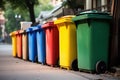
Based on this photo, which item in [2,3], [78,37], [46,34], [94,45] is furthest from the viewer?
[2,3]

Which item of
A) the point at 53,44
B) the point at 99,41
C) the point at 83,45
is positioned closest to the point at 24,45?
the point at 53,44

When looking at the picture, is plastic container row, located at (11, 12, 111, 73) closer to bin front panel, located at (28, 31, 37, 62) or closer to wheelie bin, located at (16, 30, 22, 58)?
bin front panel, located at (28, 31, 37, 62)

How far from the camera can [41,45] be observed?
14820 mm

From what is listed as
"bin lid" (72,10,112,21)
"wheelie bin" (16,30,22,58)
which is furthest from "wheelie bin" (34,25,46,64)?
"wheelie bin" (16,30,22,58)

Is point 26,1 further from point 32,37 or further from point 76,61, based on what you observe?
point 76,61

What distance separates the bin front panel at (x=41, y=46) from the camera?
14530mm

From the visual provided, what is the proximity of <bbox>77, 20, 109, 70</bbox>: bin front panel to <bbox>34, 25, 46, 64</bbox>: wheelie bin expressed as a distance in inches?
149

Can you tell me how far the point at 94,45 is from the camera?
411 inches

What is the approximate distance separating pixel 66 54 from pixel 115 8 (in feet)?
5.98

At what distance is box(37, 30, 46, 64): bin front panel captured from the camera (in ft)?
47.7

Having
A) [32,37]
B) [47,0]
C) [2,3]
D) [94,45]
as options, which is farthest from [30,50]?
[47,0]

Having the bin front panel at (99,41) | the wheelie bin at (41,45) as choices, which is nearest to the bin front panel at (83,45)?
the bin front panel at (99,41)

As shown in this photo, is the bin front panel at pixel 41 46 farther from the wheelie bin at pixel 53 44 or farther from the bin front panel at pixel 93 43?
the bin front panel at pixel 93 43

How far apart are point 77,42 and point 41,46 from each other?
3745 mm
